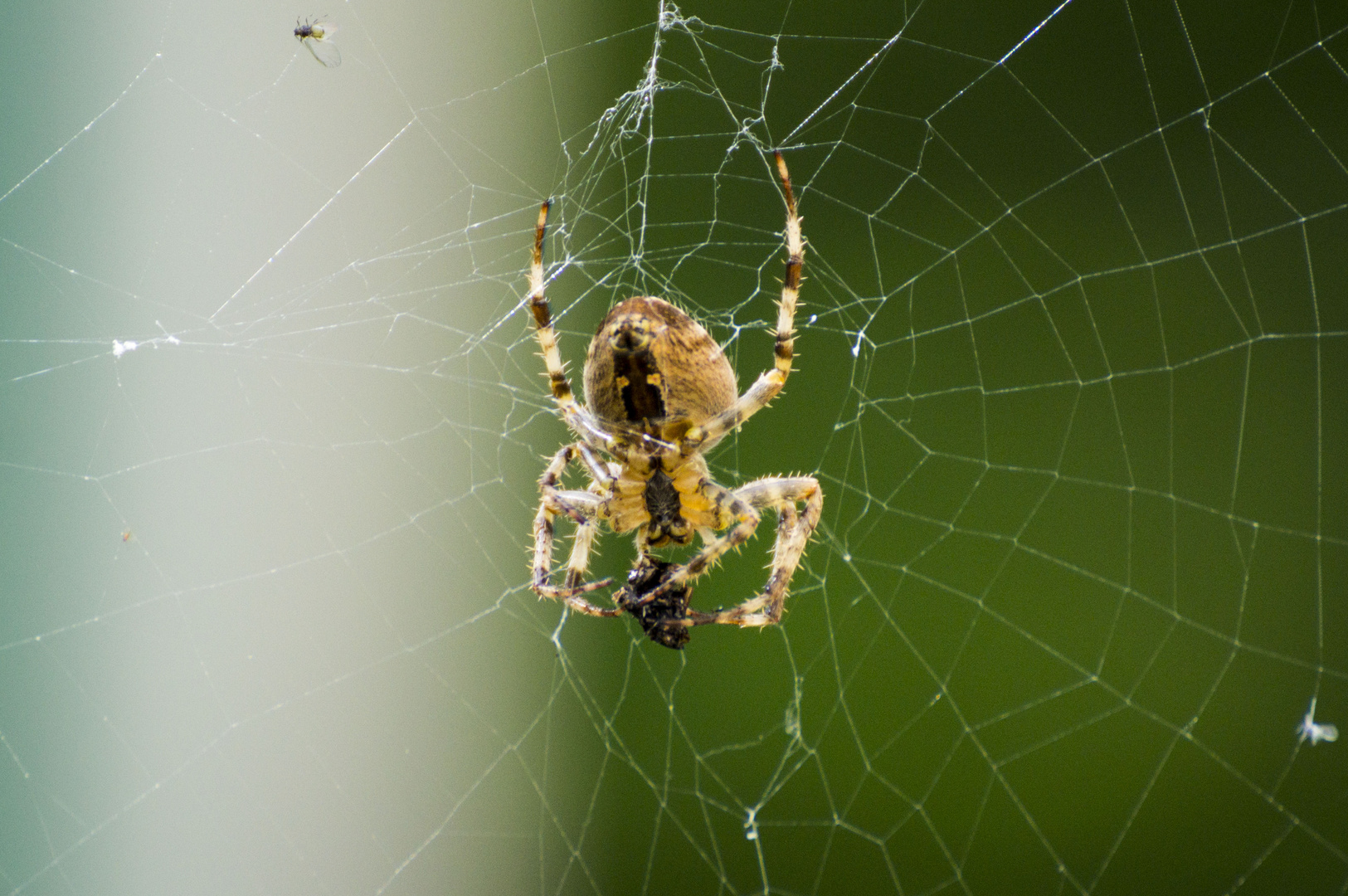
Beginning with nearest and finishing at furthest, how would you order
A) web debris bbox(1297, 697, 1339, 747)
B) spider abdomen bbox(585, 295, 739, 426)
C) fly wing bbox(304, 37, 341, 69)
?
spider abdomen bbox(585, 295, 739, 426) → fly wing bbox(304, 37, 341, 69) → web debris bbox(1297, 697, 1339, 747)

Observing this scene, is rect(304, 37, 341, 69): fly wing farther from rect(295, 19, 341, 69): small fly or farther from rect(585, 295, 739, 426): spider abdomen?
rect(585, 295, 739, 426): spider abdomen

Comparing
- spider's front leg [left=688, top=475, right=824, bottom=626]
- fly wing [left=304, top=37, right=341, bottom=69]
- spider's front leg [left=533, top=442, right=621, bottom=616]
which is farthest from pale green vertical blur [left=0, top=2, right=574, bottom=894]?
spider's front leg [left=688, top=475, right=824, bottom=626]

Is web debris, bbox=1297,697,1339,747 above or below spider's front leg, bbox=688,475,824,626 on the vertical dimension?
below

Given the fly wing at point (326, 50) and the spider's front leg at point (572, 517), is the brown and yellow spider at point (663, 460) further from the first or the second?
the fly wing at point (326, 50)

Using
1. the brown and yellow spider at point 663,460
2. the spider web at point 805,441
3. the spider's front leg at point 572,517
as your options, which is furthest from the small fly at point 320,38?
the spider's front leg at point 572,517

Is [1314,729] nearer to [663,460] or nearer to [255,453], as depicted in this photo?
[663,460]

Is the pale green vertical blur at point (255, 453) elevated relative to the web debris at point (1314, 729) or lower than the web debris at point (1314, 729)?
elevated
